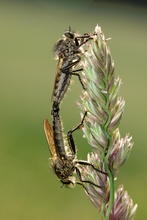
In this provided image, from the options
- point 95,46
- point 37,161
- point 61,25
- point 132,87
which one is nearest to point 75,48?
point 95,46

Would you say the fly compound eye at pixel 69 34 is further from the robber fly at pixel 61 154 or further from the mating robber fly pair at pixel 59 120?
the robber fly at pixel 61 154

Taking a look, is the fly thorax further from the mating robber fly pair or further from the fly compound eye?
the fly compound eye

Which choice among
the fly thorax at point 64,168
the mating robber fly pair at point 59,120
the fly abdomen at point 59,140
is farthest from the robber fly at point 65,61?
the fly thorax at point 64,168

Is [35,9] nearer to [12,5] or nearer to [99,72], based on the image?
[12,5]

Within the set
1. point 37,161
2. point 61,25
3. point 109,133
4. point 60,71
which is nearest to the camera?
point 109,133

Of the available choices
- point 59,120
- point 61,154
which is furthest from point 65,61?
point 61,154

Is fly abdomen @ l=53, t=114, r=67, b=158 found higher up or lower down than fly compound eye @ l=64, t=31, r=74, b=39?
lower down

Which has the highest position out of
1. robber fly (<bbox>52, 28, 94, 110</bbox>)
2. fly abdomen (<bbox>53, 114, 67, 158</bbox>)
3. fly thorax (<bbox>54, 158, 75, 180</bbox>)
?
robber fly (<bbox>52, 28, 94, 110</bbox>)

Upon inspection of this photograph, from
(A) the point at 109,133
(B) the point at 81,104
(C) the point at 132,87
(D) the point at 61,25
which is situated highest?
(D) the point at 61,25

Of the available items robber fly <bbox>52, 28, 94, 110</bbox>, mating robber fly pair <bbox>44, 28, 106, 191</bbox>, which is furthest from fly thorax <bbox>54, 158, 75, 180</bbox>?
robber fly <bbox>52, 28, 94, 110</bbox>
